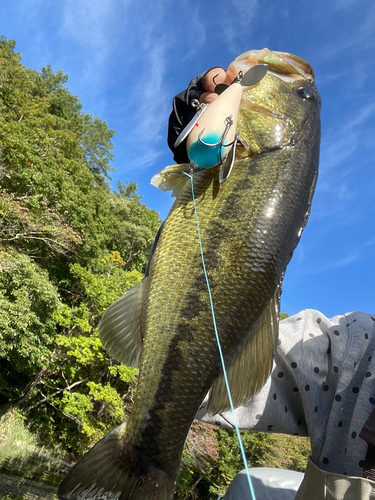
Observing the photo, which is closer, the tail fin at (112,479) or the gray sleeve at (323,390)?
the tail fin at (112,479)

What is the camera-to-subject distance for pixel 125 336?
152 centimetres

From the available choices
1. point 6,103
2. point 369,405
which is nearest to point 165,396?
point 369,405

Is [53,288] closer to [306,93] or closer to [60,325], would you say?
[60,325]

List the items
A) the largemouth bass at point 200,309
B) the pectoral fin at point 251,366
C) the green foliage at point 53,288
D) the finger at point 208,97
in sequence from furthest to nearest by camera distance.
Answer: the green foliage at point 53,288
the finger at point 208,97
the pectoral fin at point 251,366
the largemouth bass at point 200,309

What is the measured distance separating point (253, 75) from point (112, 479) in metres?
1.73

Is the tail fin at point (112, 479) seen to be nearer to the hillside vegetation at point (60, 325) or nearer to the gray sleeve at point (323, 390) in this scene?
the gray sleeve at point (323, 390)

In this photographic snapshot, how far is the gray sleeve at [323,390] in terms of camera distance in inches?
60.1

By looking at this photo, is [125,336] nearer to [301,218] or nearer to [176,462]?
[176,462]

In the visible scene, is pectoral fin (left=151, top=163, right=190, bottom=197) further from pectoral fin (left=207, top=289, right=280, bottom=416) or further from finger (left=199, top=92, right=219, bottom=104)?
pectoral fin (left=207, top=289, right=280, bottom=416)

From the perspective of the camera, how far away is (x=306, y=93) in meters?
1.91

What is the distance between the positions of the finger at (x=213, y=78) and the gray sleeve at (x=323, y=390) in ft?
4.34

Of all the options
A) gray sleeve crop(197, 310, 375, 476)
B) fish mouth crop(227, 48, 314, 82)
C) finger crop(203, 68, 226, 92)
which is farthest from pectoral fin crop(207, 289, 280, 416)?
fish mouth crop(227, 48, 314, 82)

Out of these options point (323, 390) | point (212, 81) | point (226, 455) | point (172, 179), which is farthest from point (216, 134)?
point (226, 455)

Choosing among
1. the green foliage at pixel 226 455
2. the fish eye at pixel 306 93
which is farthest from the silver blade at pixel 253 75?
the green foliage at pixel 226 455
